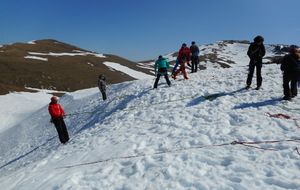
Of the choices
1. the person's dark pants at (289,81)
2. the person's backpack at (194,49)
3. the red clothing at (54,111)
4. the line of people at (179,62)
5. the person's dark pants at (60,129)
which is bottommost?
the person's dark pants at (60,129)

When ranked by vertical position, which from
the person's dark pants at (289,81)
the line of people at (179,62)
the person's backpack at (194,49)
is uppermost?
the person's backpack at (194,49)

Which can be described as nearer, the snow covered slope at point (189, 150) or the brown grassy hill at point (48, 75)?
the snow covered slope at point (189, 150)

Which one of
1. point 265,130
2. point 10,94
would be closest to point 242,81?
point 265,130

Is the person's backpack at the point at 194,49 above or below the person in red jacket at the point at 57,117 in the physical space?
above

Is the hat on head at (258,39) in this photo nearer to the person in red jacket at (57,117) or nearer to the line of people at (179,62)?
the line of people at (179,62)

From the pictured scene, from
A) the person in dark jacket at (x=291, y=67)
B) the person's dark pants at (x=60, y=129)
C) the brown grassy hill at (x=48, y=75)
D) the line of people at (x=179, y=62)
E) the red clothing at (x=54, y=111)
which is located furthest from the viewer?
the brown grassy hill at (x=48, y=75)

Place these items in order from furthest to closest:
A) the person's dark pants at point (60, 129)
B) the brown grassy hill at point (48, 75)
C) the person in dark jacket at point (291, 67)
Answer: the brown grassy hill at point (48, 75), the person's dark pants at point (60, 129), the person in dark jacket at point (291, 67)

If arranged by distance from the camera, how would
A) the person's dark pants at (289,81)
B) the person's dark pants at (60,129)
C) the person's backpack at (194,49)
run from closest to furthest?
the person's dark pants at (289,81) → the person's dark pants at (60,129) → the person's backpack at (194,49)

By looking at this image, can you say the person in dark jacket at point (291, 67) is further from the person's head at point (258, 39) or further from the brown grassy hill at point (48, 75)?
the brown grassy hill at point (48, 75)

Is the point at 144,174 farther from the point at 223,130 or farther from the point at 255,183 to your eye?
the point at 223,130

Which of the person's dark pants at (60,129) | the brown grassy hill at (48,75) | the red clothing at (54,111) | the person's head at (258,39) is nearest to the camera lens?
the person's head at (258,39)

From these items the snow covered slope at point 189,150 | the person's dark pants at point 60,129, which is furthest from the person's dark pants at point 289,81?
the person's dark pants at point 60,129

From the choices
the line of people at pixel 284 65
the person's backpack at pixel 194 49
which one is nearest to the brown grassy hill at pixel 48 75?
the person's backpack at pixel 194 49

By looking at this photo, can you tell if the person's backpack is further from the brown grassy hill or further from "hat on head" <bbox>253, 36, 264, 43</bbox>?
the brown grassy hill
